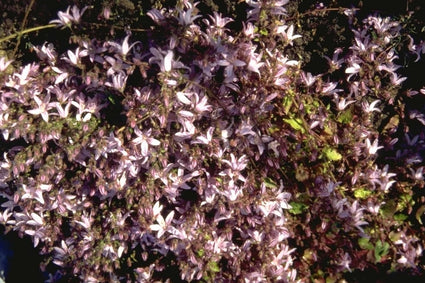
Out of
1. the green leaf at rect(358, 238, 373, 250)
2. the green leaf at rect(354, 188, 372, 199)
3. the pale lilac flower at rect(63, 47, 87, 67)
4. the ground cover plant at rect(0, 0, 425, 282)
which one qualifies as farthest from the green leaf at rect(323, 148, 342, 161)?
the pale lilac flower at rect(63, 47, 87, 67)

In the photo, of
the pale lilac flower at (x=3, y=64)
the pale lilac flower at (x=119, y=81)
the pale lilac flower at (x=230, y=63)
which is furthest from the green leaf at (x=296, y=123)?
the pale lilac flower at (x=3, y=64)

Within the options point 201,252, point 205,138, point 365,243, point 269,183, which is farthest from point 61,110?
point 365,243

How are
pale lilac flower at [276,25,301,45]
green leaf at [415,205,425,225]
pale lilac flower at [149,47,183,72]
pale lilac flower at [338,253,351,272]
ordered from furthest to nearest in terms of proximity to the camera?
green leaf at [415,205,425,225] < pale lilac flower at [338,253,351,272] < pale lilac flower at [276,25,301,45] < pale lilac flower at [149,47,183,72]

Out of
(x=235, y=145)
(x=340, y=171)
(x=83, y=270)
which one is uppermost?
(x=235, y=145)

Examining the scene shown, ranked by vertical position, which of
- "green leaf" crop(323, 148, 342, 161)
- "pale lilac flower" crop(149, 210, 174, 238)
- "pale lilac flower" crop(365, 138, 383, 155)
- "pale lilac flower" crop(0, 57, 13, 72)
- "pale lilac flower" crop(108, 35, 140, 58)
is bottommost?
"pale lilac flower" crop(149, 210, 174, 238)

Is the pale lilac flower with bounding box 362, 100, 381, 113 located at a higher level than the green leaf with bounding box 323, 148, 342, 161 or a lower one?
higher

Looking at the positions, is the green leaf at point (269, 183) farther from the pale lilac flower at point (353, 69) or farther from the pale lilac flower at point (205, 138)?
the pale lilac flower at point (353, 69)

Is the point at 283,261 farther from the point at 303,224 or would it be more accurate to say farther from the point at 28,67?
the point at 28,67

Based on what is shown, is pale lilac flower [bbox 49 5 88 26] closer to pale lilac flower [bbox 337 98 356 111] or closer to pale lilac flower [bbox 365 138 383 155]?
Result: pale lilac flower [bbox 337 98 356 111]

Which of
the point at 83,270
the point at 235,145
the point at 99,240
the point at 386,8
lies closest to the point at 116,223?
the point at 99,240
